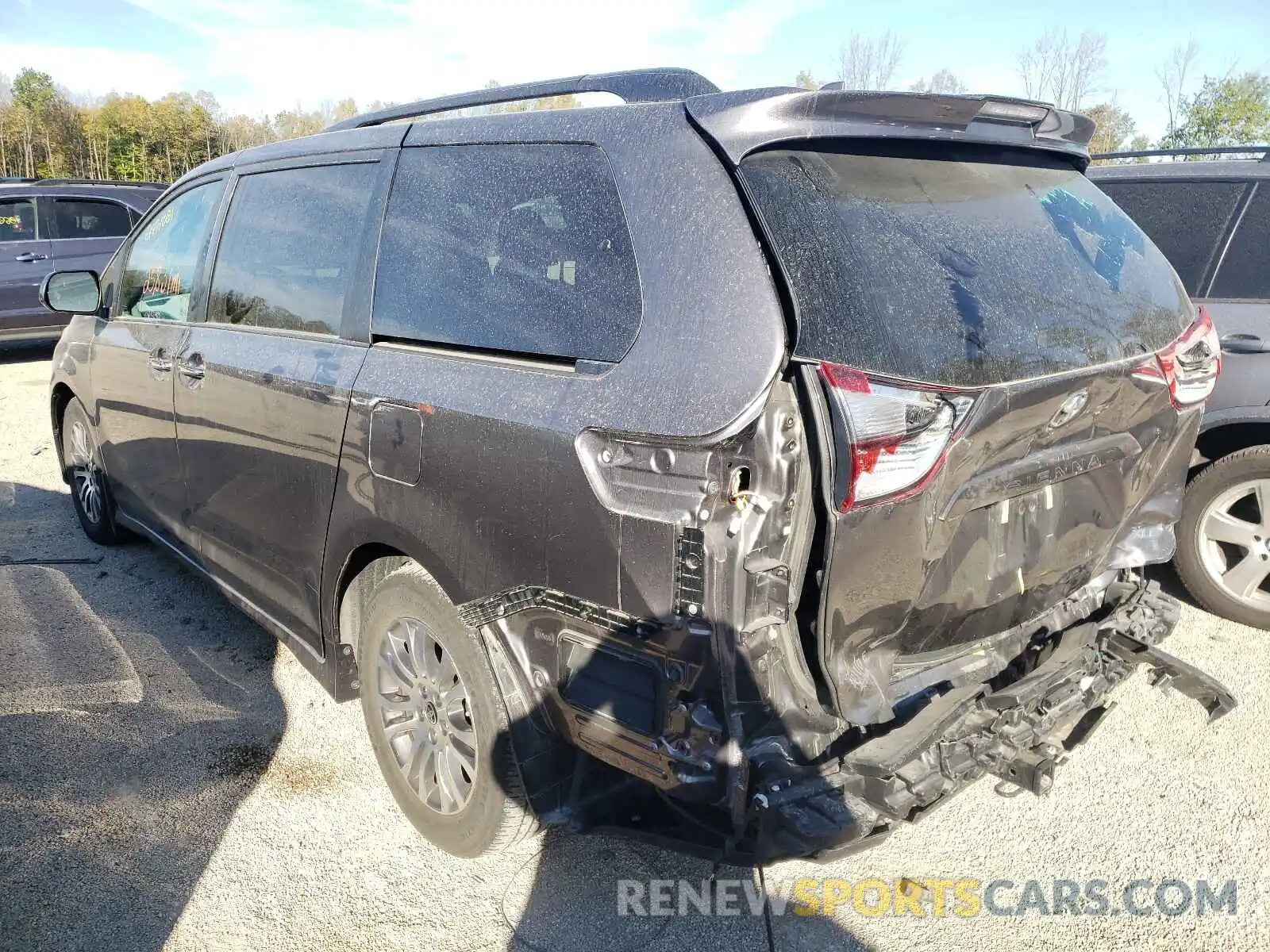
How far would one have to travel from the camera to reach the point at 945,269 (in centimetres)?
197

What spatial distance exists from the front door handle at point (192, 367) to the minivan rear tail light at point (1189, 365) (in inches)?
117

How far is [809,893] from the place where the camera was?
2521 mm

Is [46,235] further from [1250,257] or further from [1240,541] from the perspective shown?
[1240,541]

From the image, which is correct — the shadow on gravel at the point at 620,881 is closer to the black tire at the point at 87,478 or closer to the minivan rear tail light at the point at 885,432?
the minivan rear tail light at the point at 885,432

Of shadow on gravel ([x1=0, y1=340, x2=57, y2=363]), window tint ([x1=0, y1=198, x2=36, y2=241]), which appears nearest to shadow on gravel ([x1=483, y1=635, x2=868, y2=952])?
window tint ([x1=0, y1=198, x2=36, y2=241])

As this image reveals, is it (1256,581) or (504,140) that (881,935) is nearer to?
(504,140)

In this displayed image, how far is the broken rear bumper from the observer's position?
1892 mm

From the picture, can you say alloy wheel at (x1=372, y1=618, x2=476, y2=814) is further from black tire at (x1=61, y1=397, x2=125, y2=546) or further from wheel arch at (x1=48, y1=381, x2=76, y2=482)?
wheel arch at (x1=48, y1=381, x2=76, y2=482)

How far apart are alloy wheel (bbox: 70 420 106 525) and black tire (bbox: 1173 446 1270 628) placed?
17.0 feet

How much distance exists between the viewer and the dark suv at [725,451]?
1.80 m

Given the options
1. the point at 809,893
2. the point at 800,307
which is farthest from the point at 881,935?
the point at 800,307

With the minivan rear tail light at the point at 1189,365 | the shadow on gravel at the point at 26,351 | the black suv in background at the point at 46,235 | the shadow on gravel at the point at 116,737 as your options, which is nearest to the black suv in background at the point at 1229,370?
the minivan rear tail light at the point at 1189,365

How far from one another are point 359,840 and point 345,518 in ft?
3.17

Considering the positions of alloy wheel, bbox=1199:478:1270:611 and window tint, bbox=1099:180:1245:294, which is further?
window tint, bbox=1099:180:1245:294
